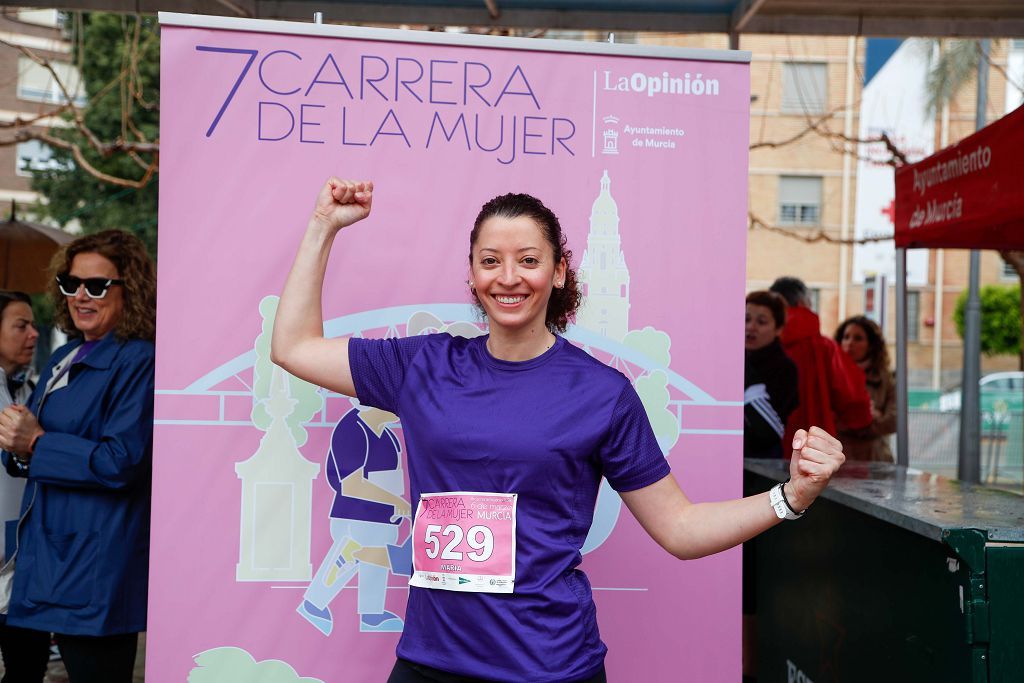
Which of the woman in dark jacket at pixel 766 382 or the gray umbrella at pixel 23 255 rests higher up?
the gray umbrella at pixel 23 255

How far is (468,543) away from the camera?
2.09 metres

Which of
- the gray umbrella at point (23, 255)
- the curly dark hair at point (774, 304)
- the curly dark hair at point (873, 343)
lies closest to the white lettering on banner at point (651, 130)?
the curly dark hair at point (774, 304)

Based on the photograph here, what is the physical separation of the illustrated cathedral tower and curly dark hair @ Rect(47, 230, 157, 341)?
1304mm

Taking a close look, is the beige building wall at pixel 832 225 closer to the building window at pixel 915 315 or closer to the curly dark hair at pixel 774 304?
the building window at pixel 915 315

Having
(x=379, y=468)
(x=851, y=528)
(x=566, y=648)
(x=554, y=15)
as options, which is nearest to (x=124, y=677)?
(x=379, y=468)

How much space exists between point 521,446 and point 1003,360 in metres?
32.5

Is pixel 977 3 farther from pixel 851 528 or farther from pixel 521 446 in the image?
pixel 521 446

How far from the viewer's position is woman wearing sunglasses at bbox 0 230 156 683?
2.94 metres

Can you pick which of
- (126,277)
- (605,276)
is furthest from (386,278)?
(126,277)

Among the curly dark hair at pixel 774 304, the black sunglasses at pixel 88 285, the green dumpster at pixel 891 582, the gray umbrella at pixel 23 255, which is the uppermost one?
the gray umbrella at pixel 23 255

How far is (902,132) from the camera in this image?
2311cm

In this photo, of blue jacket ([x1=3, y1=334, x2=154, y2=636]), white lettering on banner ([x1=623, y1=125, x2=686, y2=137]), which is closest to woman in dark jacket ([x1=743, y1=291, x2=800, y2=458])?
white lettering on banner ([x1=623, y1=125, x2=686, y2=137])

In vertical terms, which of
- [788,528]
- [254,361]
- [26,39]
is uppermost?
[26,39]

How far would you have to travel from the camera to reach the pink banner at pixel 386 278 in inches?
109
